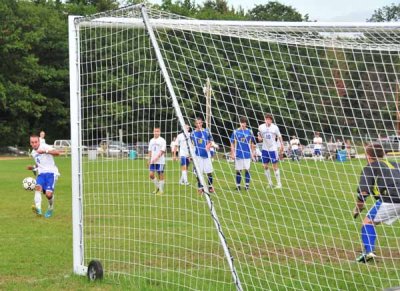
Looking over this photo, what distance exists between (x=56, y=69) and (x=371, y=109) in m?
53.6

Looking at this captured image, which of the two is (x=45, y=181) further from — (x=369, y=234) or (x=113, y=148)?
(x=369, y=234)

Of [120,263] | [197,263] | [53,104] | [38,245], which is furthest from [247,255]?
[53,104]

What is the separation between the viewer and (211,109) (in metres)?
7.95

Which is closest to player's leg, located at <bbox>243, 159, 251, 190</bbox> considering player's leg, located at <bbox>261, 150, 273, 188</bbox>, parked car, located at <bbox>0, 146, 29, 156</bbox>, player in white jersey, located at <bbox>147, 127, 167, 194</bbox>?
player's leg, located at <bbox>261, 150, 273, 188</bbox>

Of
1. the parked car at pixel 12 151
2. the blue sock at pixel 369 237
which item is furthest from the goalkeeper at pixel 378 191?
the parked car at pixel 12 151

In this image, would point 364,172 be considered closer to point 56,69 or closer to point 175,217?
point 175,217

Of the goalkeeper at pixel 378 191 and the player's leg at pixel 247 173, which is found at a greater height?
the goalkeeper at pixel 378 191

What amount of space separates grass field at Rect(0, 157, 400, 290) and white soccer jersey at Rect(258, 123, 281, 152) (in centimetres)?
251

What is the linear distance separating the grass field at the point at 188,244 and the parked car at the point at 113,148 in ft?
0.47

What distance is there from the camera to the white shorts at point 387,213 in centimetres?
778

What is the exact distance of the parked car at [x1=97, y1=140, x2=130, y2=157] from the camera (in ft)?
26.9

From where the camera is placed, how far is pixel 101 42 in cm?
789

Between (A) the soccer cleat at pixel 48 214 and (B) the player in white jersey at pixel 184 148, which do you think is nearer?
(B) the player in white jersey at pixel 184 148

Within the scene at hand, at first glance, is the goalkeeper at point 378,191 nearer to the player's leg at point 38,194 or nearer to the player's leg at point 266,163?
the player's leg at point 266,163
